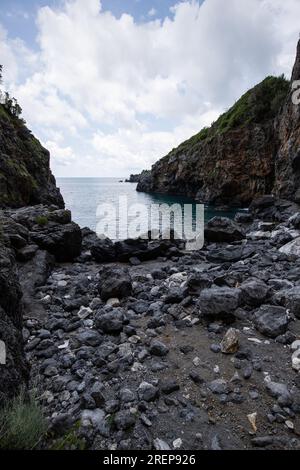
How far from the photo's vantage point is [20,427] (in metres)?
3.21

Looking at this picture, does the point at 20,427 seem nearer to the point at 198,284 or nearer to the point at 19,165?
the point at 198,284

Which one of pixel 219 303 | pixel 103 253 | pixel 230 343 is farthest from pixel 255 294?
pixel 103 253

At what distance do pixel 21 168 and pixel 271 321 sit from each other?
29400 mm

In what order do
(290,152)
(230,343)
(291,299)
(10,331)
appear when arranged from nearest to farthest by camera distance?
(10,331), (230,343), (291,299), (290,152)

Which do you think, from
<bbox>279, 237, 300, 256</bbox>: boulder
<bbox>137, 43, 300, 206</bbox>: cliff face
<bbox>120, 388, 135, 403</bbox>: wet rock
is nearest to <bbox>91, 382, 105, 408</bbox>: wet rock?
<bbox>120, 388, 135, 403</bbox>: wet rock

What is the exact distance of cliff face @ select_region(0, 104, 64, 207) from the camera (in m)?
26.2

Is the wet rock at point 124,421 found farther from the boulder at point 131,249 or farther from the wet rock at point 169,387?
the boulder at point 131,249

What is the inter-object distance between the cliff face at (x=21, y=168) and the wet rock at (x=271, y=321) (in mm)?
21445

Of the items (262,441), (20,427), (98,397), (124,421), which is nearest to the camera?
(20,427)

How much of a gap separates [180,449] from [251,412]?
118 centimetres

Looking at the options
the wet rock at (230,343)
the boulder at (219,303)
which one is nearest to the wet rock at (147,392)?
the wet rock at (230,343)
